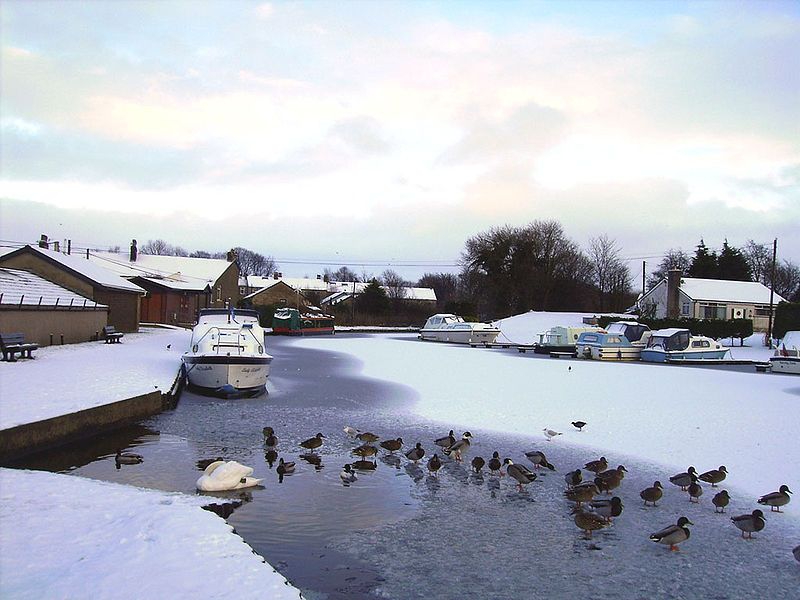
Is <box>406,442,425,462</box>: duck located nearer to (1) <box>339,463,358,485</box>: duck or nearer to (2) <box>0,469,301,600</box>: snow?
(1) <box>339,463,358,485</box>: duck

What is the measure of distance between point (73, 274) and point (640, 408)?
26.7m

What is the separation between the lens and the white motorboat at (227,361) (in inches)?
725

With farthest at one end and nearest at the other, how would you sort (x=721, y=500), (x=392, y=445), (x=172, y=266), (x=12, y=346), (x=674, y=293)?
1. (x=172, y=266)
2. (x=674, y=293)
3. (x=12, y=346)
4. (x=392, y=445)
5. (x=721, y=500)

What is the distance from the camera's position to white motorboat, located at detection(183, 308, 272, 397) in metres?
18.4

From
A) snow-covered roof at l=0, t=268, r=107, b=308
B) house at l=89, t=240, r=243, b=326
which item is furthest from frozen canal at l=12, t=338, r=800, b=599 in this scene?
house at l=89, t=240, r=243, b=326

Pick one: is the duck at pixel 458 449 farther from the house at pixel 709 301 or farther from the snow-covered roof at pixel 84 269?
the house at pixel 709 301

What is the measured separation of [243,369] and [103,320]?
1534 cm

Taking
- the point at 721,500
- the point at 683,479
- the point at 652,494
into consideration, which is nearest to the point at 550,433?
the point at 683,479

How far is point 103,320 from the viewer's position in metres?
30.7

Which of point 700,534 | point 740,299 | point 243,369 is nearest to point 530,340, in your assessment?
point 740,299

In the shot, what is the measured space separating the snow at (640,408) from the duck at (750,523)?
1775 millimetres

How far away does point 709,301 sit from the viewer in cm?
5247

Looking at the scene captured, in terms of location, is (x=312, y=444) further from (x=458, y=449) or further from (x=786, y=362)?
(x=786, y=362)

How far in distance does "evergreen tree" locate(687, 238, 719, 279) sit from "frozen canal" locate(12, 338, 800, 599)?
6188 centimetres
